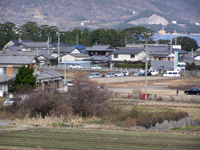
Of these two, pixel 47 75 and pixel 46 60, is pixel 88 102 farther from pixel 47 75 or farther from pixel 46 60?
Result: pixel 46 60

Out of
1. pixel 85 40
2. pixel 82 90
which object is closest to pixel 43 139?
pixel 82 90

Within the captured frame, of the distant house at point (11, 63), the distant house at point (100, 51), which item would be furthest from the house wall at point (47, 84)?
the distant house at point (100, 51)

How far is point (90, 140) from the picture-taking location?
1412 cm

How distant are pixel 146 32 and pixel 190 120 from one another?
93900 mm

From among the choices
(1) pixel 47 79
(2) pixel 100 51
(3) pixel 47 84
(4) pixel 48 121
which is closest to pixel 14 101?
(4) pixel 48 121

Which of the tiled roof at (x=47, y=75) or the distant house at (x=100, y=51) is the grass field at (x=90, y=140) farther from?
the distant house at (x=100, y=51)

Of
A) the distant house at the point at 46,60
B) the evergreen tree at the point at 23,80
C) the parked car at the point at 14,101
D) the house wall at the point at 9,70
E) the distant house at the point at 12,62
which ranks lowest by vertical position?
the parked car at the point at 14,101

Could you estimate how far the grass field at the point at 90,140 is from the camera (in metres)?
A: 13.0

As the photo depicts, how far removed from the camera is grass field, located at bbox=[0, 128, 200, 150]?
12984 mm

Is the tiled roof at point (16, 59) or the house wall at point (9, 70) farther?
the tiled roof at point (16, 59)

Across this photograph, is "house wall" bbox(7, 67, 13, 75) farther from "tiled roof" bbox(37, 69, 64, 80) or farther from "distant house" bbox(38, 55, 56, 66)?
"distant house" bbox(38, 55, 56, 66)

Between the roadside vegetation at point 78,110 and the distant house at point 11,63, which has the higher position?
the distant house at point 11,63

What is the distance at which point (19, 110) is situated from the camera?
72.2 ft

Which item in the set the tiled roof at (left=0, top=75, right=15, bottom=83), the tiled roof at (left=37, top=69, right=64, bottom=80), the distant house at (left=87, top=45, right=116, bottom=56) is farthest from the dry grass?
the distant house at (left=87, top=45, right=116, bottom=56)
